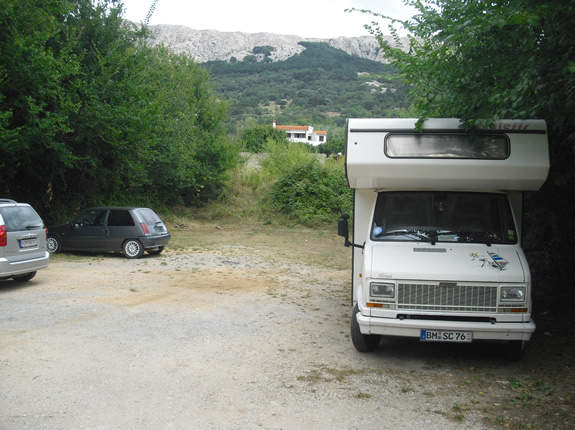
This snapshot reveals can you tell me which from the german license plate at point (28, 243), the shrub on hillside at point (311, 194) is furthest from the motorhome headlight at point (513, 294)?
the shrub on hillside at point (311, 194)

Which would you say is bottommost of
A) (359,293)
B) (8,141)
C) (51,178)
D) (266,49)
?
(359,293)

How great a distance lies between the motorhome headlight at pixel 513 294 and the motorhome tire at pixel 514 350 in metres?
0.62

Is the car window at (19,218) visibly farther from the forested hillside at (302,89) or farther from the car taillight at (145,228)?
the forested hillside at (302,89)

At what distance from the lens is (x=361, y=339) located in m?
6.72

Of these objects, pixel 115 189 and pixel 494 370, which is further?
pixel 115 189

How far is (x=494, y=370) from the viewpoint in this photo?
20.6 feet

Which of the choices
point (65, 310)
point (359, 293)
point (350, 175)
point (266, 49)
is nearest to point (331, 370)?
point (359, 293)

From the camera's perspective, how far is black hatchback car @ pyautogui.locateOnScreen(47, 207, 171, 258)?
620 inches

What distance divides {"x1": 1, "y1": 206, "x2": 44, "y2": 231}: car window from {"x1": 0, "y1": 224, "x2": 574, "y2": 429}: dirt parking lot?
1.25 metres

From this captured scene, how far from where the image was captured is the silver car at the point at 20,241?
9922 mm

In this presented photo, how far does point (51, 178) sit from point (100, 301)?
1009cm

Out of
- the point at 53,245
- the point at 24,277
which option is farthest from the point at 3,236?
the point at 53,245

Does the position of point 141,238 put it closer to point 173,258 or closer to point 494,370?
point 173,258

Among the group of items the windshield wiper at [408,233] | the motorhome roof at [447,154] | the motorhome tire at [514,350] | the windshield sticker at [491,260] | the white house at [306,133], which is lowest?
the motorhome tire at [514,350]
